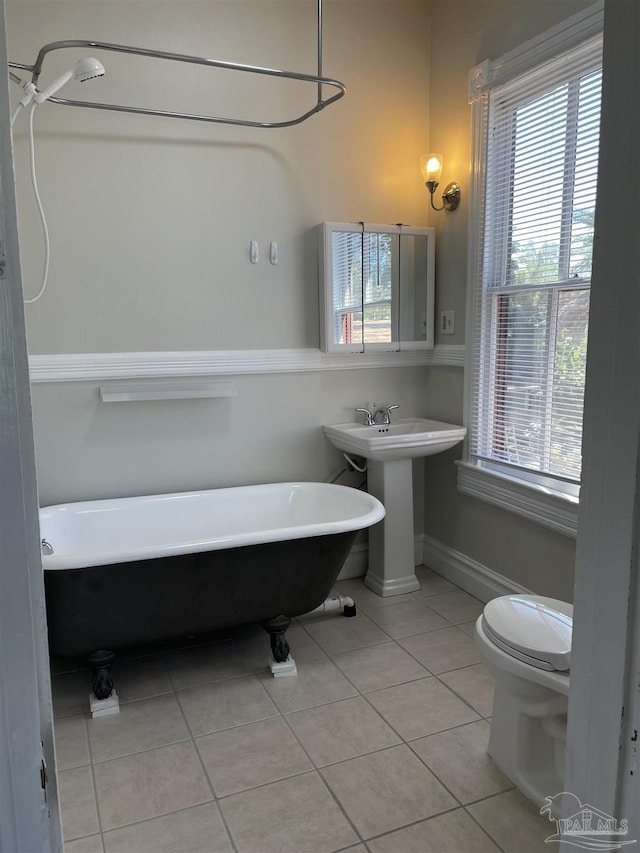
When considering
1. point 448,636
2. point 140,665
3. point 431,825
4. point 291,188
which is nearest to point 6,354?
point 431,825

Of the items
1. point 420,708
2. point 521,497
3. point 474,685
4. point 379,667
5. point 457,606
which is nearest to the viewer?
point 420,708

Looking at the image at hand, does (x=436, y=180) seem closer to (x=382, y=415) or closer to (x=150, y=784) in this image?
(x=382, y=415)

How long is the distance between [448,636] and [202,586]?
113cm

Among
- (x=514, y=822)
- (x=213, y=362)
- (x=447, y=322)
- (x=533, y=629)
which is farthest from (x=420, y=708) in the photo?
(x=447, y=322)

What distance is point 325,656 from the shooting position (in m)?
2.58

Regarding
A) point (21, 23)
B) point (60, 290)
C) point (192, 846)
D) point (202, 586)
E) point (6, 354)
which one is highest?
point (21, 23)

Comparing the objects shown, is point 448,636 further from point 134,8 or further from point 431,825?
point 134,8

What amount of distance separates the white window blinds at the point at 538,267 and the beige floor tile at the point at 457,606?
69 cm

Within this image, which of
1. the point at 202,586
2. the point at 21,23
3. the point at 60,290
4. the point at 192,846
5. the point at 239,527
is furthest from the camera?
the point at 239,527

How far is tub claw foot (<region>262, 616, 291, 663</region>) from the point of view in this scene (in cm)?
245

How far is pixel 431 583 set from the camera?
329cm

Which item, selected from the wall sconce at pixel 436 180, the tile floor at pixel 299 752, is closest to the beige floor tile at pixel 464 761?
the tile floor at pixel 299 752

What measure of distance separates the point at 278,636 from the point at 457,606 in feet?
3.26

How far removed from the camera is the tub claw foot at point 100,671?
2238mm
